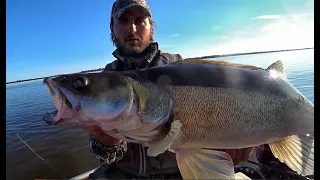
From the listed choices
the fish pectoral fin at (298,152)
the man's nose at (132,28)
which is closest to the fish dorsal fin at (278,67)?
the fish pectoral fin at (298,152)

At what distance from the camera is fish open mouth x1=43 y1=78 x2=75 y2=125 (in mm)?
1895

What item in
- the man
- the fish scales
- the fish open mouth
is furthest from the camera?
the man

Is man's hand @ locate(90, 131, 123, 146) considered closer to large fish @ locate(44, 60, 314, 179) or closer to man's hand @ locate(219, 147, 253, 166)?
large fish @ locate(44, 60, 314, 179)

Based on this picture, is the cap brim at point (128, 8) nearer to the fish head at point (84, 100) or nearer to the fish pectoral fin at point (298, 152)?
the fish head at point (84, 100)

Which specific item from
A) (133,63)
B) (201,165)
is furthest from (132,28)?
(201,165)

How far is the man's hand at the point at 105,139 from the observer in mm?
2345

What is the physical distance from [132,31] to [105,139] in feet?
5.79

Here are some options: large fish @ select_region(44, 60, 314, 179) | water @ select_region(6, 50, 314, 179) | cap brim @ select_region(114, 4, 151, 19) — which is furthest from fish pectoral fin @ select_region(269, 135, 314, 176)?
water @ select_region(6, 50, 314, 179)

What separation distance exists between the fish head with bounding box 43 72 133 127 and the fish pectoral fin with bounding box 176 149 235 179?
2.19 feet

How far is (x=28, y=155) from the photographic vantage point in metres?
9.75

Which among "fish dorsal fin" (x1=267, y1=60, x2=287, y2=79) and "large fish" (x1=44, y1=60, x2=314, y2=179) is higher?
"fish dorsal fin" (x1=267, y1=60, x2=287, y2=79)

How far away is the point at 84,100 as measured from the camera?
1943 millimetres

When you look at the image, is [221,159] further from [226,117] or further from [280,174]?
[280,174]
